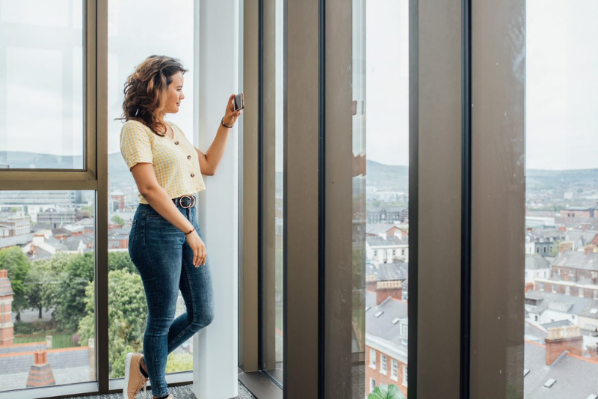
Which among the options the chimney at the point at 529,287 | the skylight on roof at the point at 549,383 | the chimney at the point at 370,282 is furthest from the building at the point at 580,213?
the chimney at the point at 370,282

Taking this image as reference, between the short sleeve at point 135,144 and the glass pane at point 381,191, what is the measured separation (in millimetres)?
765

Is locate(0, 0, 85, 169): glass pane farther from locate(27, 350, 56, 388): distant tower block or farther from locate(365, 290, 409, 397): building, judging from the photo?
locate(365, 290, 409, 397): building

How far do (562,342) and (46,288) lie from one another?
6.62 feet

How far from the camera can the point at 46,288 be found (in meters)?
2.13

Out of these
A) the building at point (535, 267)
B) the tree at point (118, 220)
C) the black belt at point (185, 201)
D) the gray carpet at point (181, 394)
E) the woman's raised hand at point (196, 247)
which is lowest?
the gray carpet at point (181, 394)

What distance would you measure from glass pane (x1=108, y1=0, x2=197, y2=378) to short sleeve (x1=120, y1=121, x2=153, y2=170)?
0.43m

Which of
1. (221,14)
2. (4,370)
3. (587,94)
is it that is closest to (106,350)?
(4,370)

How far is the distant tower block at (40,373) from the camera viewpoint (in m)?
2.11

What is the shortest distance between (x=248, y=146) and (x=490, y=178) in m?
1.47

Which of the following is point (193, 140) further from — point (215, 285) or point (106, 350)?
point (106, 350)

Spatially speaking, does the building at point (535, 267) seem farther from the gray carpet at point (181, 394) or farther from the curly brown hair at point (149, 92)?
the gray carpet at point (181, 394)

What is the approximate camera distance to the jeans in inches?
69.7

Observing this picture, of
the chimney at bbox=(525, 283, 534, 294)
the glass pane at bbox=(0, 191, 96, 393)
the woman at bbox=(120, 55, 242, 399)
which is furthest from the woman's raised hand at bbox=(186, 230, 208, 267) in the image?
the chimney at bbox=(525, 283, 534, 294)

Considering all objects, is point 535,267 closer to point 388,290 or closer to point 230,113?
point 388,290
